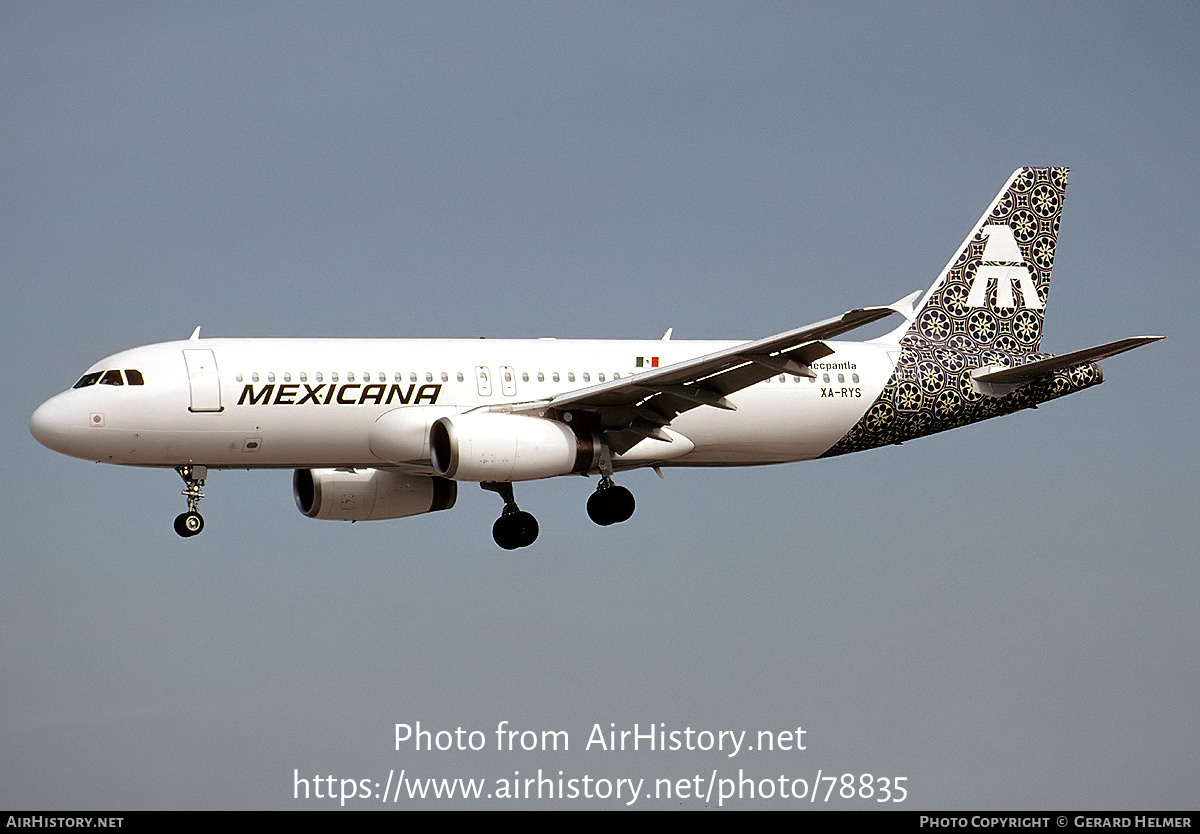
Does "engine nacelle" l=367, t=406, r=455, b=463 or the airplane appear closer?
the airplane

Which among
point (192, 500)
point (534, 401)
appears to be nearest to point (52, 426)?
point (192, 500)

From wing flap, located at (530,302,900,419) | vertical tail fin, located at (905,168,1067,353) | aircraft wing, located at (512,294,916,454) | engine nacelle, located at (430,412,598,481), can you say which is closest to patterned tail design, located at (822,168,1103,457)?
vertical tail fin, located at (905,168,1067,353)

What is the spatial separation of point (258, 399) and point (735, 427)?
1072 cm

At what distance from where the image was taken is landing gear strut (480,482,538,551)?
41.6m

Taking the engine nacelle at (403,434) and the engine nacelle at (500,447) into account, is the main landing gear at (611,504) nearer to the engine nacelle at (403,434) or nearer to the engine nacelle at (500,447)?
the engine nacelle at (500,447)

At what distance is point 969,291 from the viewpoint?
44.4 m

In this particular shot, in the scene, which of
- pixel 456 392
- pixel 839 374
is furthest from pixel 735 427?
pixel 456 392

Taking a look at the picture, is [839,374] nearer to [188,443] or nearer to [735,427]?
[735,427]

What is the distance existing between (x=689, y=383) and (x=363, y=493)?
913cm

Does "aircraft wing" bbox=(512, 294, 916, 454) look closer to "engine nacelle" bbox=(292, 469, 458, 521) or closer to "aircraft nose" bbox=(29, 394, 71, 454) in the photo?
"engine nacelle" bbox=(292, 469, 458, 521)

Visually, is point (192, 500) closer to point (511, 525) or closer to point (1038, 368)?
point (511, 525)

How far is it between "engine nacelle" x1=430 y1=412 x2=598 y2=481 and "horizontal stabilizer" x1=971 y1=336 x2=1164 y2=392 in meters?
10.9

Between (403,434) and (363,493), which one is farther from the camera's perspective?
(363,493)

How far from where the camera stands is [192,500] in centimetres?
3738
